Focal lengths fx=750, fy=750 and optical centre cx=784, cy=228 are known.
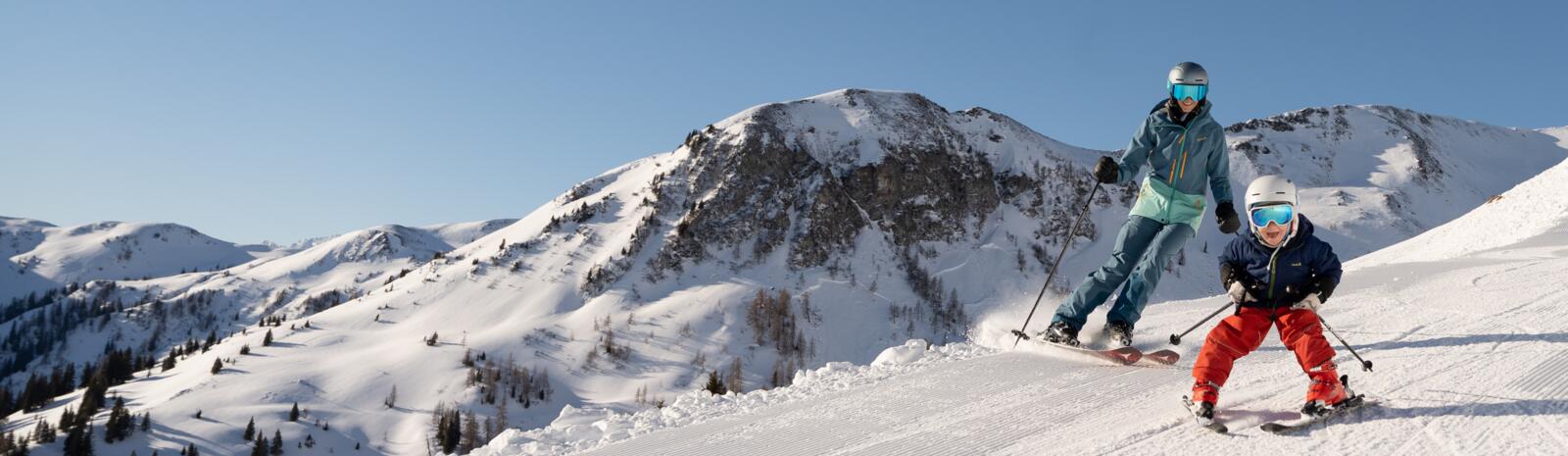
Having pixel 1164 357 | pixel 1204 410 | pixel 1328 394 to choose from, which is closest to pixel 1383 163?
pixel 1164 357

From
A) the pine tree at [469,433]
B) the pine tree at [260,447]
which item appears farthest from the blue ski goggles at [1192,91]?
the pine tree at [260,447]

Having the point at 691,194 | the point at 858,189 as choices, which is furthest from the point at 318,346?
the point at 858,189

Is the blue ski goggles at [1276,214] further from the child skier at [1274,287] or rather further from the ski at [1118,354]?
the ski at [1118,354]

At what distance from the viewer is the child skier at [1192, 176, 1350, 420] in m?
4.21

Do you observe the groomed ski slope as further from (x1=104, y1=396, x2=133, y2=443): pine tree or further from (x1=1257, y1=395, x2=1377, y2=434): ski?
(x1=104, y1=396, x2=133, y2=443): pine tree

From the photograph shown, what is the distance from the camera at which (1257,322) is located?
4.39 m

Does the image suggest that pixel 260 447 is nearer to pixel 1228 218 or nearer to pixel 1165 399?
pixel 1165 399

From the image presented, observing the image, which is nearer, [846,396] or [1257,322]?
[1257,322]

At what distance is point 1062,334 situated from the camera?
6.68m

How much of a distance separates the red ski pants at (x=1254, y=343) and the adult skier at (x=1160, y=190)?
1.83 meters

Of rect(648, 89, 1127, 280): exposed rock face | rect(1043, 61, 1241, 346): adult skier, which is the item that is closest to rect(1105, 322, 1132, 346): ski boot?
rect(1043, 61, 1241, 346): adult skier

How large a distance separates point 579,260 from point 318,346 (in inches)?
1607

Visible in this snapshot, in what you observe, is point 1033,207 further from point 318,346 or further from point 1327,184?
point 318,346

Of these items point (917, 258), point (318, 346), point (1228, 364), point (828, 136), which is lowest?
point (318, 346)
